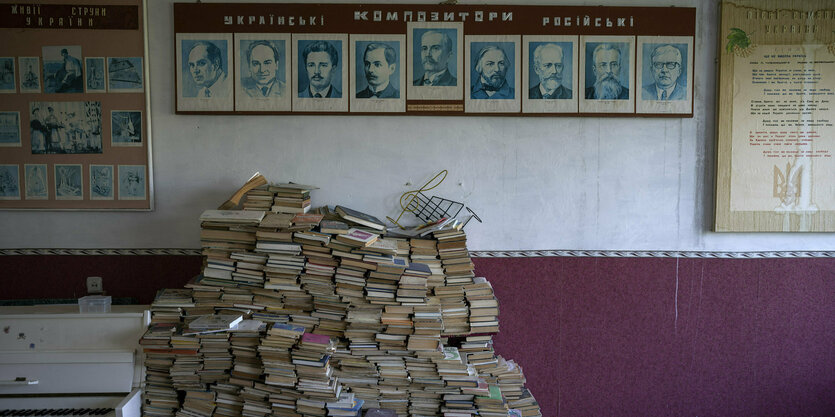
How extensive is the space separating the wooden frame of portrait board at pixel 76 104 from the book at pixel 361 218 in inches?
54.1

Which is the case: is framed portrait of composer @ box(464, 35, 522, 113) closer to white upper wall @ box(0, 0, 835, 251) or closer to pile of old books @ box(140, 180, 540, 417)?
white upper wall @ box(0, 0, 835, 251)

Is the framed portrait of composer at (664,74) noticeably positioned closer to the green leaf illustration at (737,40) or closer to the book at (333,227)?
the green leaf illustration at (737,40)

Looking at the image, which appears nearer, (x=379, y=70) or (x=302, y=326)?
(x=302, y=326)

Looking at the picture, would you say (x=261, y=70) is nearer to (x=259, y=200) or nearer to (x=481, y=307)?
(x=259, y=200)

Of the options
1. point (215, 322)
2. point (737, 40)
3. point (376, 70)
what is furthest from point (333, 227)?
point (737, 40)

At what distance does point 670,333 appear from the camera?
12.2 feet

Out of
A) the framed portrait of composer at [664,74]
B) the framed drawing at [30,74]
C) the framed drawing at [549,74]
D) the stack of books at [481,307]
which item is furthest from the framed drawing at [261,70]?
the framed portrait of composer at [664,74]

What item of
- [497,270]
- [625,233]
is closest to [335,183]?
[497,270]

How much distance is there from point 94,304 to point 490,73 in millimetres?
2971

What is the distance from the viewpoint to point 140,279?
3619mm

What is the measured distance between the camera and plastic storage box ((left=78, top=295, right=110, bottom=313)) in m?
3.27

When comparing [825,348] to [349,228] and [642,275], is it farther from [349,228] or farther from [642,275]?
[349,228]

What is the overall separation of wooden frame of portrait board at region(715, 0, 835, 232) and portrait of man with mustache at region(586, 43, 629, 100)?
0.70 meters

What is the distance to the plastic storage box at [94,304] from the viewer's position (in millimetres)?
3268
